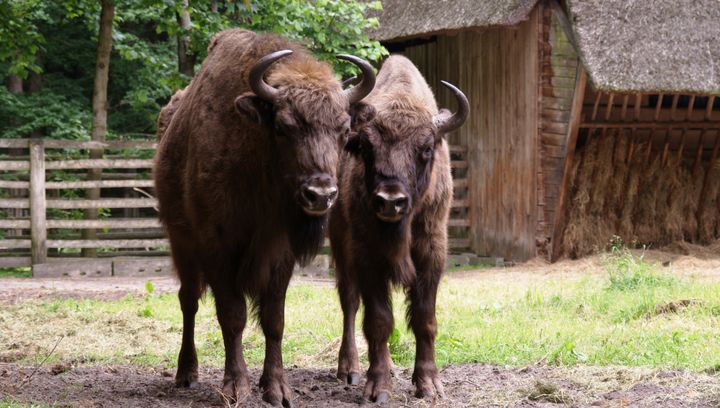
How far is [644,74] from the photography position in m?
14.7

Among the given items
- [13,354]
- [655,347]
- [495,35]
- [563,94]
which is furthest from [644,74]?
[13,354]

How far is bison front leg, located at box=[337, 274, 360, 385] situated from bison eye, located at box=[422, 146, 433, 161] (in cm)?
174

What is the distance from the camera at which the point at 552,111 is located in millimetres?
16531

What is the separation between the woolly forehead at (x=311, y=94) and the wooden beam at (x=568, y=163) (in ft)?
30.7

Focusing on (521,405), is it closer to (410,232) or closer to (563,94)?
(410,232)

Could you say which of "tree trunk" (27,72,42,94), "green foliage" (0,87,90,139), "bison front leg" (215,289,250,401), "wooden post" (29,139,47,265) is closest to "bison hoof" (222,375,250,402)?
"bison front leg" (215,289,250,401)

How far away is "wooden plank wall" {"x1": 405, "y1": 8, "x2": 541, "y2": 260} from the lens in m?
16.8

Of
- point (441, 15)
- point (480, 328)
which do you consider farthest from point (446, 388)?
point (441, 15)

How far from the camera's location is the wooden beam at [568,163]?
50.1 feet

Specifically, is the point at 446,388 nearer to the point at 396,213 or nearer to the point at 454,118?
the point at 396,213

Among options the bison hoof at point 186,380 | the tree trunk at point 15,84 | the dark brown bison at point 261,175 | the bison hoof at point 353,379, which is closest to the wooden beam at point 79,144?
the tree trunk at point 15,84

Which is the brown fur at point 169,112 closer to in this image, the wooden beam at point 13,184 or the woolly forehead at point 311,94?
the woolly forehead at point 311,94

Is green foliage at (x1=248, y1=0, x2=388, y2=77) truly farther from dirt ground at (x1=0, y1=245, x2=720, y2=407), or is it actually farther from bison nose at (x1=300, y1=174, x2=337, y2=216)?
bison nose at (x1=300, y1=174, x2=337, y2=216)

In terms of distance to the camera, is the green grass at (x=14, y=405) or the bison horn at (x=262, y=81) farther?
the bison horn at (x=262, y=81)
